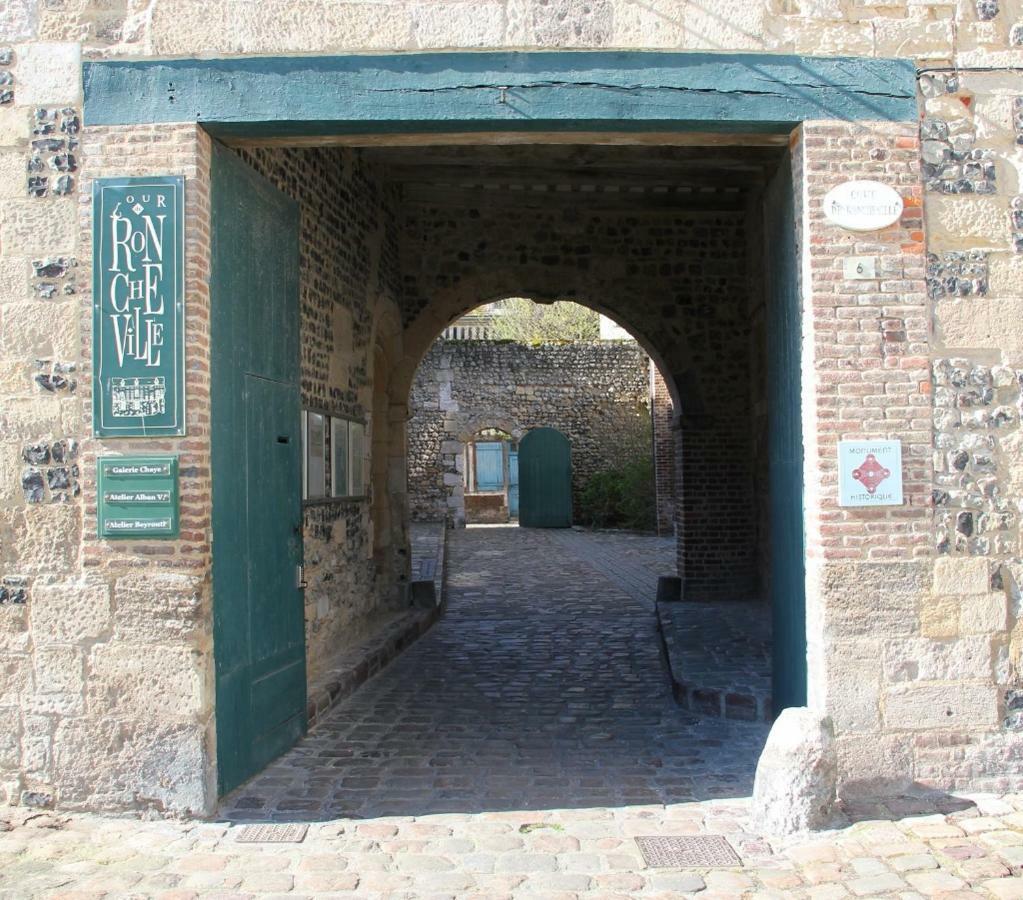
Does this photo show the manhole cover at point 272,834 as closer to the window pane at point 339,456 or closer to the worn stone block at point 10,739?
the worn stone block at point 10,739

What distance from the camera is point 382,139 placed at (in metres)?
4.41

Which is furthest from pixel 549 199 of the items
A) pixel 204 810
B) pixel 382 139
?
pixel 204 810

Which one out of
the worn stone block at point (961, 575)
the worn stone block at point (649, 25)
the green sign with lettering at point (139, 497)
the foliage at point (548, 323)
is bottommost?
the worn stone block at point (961, 575)

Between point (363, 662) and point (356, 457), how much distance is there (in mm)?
1694

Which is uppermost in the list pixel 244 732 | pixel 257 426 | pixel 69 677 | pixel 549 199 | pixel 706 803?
pixel 549 199

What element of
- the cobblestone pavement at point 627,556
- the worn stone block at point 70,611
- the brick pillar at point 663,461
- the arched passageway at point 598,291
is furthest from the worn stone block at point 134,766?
the brick pillar at point 663,461

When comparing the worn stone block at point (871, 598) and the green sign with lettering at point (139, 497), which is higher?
the green sign with lettering at point (139, 497)

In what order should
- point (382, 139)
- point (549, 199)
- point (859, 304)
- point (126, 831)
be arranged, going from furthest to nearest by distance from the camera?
point (549, 199) < point (382, 139) < point (859, 304) < point (126, 831)

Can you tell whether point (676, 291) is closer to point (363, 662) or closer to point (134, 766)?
point (363, 662)

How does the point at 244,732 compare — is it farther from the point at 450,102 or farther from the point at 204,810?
the point at 450,102

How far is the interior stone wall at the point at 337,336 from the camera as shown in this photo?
623 centimetres

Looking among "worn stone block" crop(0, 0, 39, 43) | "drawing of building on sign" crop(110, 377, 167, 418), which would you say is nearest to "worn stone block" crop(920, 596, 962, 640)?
"drawing of building on sign" crop(110, 377, 167, 418)

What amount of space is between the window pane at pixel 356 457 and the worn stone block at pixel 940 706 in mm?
4465

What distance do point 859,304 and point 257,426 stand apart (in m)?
2.93
